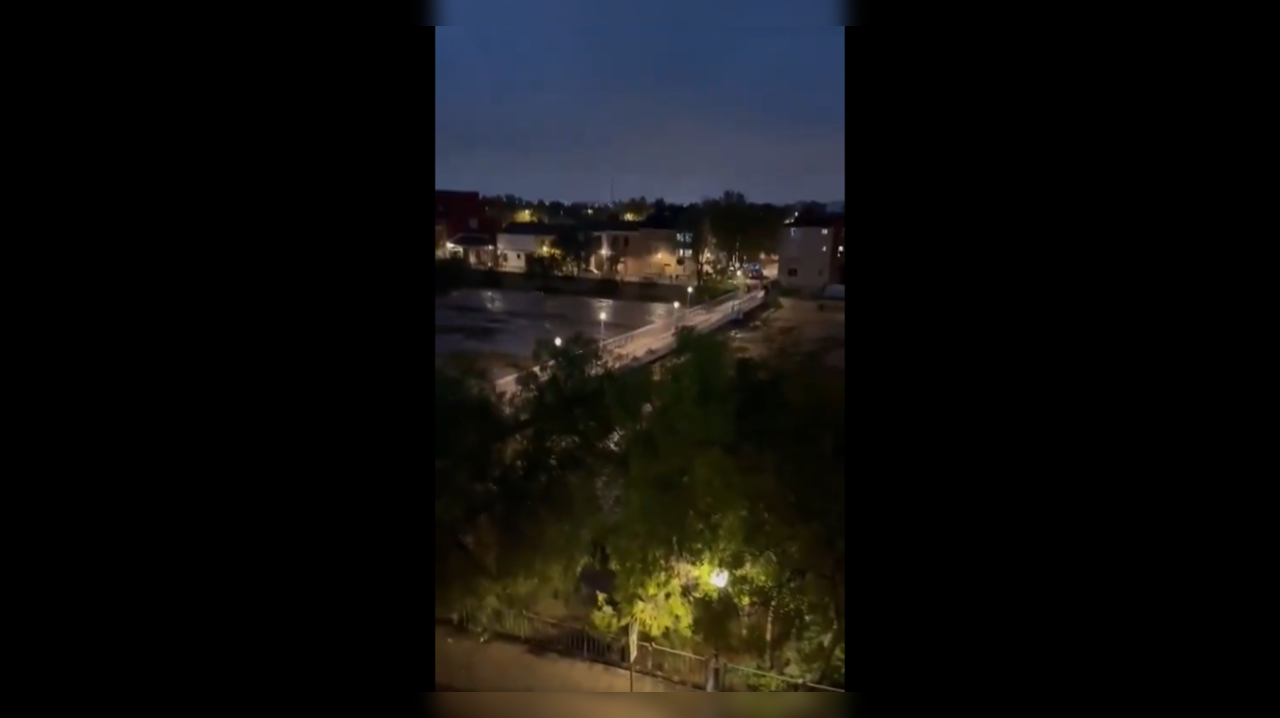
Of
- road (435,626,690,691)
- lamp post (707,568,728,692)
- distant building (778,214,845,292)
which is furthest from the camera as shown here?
lamp post (707,568,728,692)

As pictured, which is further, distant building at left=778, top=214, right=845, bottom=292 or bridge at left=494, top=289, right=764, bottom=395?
bridge at left=494, top=289, right=764, bottom=395

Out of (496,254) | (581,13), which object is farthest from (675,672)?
(581,13)

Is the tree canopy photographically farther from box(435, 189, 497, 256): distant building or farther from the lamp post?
box(435, 189, 497, 256): distant building

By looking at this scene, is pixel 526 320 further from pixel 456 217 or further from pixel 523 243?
pixel 456 217

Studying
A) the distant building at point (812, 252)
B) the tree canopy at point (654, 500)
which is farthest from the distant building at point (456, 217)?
the distant building at point (812, 252)

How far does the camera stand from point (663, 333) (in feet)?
6.89

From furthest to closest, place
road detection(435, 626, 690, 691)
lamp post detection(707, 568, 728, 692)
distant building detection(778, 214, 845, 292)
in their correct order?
lamp post detection(707, 568, 728, 692), road detection(435, 626, 690, 691), distant building detection(778, 214, 845, 292)

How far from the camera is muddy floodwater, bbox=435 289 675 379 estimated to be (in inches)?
80.9

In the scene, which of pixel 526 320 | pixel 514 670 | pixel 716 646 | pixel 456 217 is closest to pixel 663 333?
pixel 526 320

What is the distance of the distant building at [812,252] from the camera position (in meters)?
1.82

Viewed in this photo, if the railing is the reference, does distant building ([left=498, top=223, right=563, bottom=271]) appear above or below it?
above

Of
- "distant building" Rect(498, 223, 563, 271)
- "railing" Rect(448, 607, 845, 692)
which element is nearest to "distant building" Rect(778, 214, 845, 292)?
"distant building" Rect(498, 223, 563, 271)

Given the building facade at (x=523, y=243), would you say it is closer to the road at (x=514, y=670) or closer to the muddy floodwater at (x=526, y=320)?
the muddy floodwater at (x=526, y=320)

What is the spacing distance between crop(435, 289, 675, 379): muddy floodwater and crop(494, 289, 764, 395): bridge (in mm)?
22
